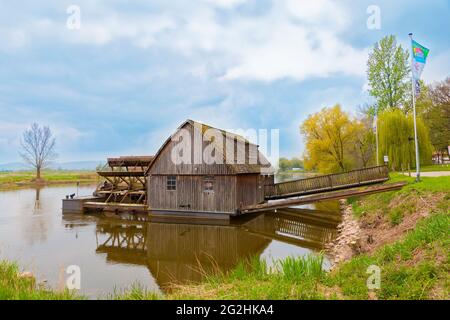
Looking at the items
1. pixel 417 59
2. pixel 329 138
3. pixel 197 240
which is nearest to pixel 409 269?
pixel 197 240

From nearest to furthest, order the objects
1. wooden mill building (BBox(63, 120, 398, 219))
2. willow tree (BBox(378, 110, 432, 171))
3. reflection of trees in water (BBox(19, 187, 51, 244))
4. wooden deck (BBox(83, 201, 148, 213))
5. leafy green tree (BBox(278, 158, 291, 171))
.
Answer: reflection of trees in water (BBox(19, 187, 51, 244))
wooden mill building (BBox(63, 120, 398, 219))
wooden deck (BBox(83, 201, 148, 213))
willow tree (BBox(378, 110, 432, 171))
leafy green tree (BBox(278, 158, 291, 171))

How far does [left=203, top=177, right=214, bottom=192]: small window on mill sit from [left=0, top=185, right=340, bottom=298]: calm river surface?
7.53 ft

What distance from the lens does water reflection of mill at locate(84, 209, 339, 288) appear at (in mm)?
9414

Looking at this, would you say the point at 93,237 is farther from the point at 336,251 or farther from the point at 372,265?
the point at 372,265

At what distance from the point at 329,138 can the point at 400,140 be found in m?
6.38

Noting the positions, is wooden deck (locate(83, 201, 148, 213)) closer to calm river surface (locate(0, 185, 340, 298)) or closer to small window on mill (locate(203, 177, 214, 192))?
calm river surface (locate(0, 185, 340, 298))

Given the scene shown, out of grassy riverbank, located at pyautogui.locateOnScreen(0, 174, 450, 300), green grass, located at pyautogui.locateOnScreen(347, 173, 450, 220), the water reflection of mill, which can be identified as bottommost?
the water reflection of mill

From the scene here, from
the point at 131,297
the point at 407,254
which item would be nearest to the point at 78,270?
the point at 131,297

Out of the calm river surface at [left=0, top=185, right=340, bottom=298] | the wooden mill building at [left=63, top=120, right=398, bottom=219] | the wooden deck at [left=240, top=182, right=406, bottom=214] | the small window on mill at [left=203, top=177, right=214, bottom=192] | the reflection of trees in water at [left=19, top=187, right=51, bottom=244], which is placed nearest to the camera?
the calm river surface at [left=0, top=185, right=340, bottom=298]

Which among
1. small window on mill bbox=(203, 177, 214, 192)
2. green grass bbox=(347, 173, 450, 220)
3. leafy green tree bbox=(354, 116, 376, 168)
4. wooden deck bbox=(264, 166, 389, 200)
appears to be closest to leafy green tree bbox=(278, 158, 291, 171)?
leafy green tree bbox=(354, 116, 376, 168)

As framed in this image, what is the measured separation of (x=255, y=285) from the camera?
A: 16.9 ft

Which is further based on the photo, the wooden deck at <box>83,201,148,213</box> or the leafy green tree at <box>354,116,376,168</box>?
the leafy green tree at <box>354,116,376,168</box>

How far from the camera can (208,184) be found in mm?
17359

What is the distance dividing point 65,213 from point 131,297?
61.0 feet
